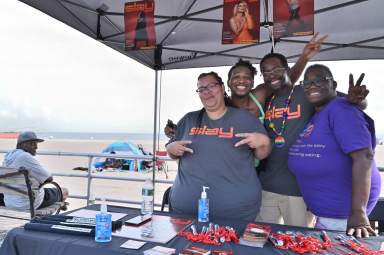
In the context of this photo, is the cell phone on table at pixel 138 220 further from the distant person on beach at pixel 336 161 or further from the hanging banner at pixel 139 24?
the hanging banner at pixel 139 24

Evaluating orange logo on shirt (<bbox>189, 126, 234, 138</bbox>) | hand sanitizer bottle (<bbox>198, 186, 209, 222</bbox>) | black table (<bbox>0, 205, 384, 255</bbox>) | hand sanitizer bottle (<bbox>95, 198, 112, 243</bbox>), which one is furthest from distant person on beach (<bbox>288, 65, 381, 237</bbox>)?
hand sanitizer bottle (<bbox>95, 198, 112, 243</bbox>)

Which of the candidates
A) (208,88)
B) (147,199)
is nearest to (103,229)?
(147,199)

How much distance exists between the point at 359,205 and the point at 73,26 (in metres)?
3.03

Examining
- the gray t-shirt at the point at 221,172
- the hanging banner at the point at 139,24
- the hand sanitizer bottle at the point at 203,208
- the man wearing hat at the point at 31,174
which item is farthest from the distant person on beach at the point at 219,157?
the man wearing hat at the point at 31,174

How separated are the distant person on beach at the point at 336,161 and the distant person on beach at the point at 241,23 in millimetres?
1092

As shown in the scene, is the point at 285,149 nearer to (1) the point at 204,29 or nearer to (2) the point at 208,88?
(2) the point at 208,88

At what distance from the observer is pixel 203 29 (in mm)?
3408

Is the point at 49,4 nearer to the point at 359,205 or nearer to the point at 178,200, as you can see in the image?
the point at 178,200

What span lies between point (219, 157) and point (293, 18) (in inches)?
58.1

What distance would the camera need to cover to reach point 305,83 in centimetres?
169

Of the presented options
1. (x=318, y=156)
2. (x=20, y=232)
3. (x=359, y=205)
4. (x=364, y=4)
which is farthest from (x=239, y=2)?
(x=20, y=232)

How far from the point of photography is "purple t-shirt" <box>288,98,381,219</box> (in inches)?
55.8

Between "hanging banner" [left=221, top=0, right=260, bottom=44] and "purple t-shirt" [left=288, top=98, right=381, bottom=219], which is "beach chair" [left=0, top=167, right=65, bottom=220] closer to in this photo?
"hanging banner" [left=221, top=0, right=260, bottom=44]

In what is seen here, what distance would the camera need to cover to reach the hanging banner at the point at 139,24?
9.35 feet
